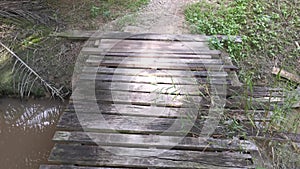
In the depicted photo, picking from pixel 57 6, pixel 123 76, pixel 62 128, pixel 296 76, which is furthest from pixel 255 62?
pixel 57 6

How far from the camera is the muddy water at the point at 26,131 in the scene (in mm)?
2508

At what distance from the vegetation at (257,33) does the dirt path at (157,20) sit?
0.51ft

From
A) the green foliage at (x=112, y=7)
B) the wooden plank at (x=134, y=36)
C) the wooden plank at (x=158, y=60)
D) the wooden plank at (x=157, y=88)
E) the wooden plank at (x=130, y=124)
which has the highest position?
the green foliage at (x=112, y=7)

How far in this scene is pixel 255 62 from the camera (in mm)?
3432

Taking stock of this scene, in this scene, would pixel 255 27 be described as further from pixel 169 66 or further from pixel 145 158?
pixel 145 158

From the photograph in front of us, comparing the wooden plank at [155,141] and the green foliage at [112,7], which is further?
the green foliage at [112,7]

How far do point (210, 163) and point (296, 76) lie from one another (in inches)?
72.1

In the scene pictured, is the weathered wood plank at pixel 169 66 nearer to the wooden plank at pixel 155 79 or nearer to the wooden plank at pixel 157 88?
the wooden plank at pixel 155 79

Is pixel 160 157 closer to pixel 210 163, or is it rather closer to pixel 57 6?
pixel 210 163

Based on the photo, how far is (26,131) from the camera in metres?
2.77

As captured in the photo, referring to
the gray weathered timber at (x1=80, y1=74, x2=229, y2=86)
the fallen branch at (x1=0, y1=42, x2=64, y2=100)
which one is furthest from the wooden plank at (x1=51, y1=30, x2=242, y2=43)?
the gray weathered timber at (x1=80, y1=74, x2=229, y2=86)

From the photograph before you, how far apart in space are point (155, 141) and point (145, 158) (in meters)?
0.17

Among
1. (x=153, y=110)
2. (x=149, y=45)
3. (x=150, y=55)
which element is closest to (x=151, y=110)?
(x=153, y=110)

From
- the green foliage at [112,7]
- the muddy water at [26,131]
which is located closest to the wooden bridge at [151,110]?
the muddy water at [26,131]
